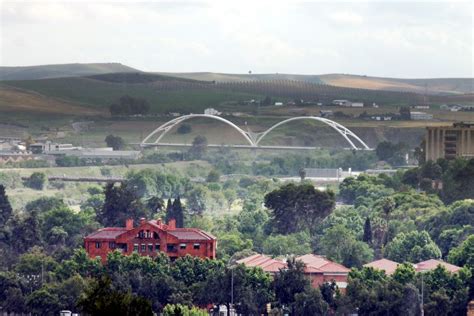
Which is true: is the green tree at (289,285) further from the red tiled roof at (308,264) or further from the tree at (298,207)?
the tree at (298,207)

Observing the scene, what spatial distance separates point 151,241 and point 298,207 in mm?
24837

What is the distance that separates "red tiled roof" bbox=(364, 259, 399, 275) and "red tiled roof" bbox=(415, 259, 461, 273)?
3.63 feet

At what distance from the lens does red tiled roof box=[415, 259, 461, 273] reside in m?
119

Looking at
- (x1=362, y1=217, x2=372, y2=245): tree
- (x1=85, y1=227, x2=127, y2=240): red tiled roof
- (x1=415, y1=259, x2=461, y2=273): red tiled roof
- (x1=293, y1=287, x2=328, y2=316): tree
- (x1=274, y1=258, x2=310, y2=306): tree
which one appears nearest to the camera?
(x1=293, y1=287, x2=328, y2=316): tree

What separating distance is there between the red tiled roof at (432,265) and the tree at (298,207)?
27.8 metres

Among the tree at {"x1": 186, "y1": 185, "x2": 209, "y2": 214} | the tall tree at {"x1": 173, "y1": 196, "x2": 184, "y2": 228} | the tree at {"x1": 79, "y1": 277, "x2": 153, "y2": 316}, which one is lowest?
the tree at {"x1": 186, "y1": 185, "x2": 209, "y2": 214}

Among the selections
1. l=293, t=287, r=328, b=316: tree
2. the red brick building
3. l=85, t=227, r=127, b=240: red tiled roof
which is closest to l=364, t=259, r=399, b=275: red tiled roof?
the red brick building

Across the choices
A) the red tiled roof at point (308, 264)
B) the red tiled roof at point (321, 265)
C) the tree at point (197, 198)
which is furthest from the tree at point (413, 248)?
the tree at point (197, 198)

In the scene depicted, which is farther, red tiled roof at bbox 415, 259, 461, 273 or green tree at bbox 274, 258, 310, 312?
red tiled roof at bbox 415, 259, 461, 273

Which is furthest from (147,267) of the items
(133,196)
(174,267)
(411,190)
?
(411,190)

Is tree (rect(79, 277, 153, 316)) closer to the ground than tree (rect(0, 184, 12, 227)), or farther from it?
farther from it

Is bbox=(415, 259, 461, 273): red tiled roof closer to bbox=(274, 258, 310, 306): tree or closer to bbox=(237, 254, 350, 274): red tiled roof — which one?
bbox=(237, 254, 350, 274): red tiled roof

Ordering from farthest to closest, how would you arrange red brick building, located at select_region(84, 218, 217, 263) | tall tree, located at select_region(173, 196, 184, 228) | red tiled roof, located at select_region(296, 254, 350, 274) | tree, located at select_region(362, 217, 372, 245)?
tall tree, located at select_region(173, 196, 184, 228) → tree, located at select_region(362, 217, 372, 245) → red brick building, located at select_region(84, 218, 217, 263) → red tiled roof, located at select_region(296, 254, 350, 274)

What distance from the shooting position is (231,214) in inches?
7023
